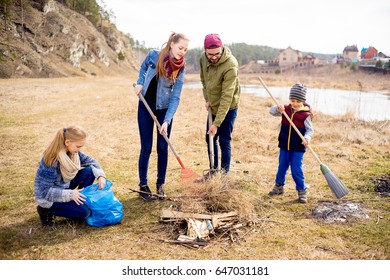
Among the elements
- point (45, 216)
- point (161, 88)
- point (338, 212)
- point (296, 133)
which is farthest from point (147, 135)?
point (338, 212)

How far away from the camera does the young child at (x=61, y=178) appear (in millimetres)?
3232

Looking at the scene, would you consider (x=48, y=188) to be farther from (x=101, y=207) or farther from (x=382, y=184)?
(x=382, y=184)

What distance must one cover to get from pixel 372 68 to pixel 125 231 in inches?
1465

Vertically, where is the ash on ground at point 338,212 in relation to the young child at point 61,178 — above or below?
below

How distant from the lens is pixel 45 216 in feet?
11.3

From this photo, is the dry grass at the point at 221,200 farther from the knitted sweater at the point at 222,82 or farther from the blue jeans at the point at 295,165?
the knitted sweater at the point at 222,82

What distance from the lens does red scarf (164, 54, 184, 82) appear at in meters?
3.70

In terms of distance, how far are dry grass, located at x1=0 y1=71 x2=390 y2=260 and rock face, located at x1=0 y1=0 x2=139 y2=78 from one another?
79.4 ft

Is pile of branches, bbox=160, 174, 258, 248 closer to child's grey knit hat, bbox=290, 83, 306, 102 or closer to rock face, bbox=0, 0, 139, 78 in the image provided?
child's grey knit hat, bbox=290, 83, 306, 102

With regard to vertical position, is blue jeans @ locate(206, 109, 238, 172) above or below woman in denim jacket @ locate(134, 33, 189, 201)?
below

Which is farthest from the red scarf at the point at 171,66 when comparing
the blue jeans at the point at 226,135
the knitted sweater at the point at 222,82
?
the blue jeans at the point at 226,135

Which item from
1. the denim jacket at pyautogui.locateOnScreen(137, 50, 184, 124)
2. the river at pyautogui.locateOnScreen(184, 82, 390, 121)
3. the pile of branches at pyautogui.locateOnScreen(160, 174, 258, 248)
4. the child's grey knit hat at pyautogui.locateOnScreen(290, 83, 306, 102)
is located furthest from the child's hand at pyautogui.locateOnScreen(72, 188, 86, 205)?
the river at pyautogui.locateOnScreen(184, 82, 390, 121)

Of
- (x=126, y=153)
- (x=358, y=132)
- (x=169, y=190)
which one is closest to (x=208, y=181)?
(x=169, y=190)

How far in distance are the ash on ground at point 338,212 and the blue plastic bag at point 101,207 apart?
2319mm
